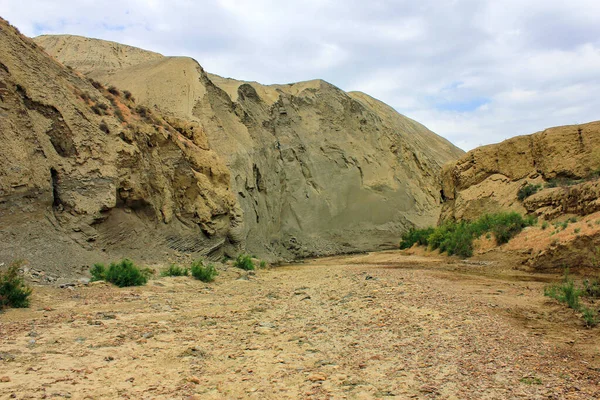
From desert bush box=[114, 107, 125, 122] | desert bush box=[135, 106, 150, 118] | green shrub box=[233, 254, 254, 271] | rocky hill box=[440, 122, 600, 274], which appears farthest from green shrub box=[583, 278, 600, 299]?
desert bush box=[135, 106, 150, 118]

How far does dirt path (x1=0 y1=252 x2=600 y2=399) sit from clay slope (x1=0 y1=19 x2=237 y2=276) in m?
4.60

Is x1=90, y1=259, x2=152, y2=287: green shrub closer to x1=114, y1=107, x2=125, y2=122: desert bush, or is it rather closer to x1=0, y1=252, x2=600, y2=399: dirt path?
x1=0, y1=252, x2=600, y2=399: dirt path

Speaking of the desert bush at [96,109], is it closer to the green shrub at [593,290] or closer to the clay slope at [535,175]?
the green shrub at [593,290]

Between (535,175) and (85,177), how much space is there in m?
19.8

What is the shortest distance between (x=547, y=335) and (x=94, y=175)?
1447cm

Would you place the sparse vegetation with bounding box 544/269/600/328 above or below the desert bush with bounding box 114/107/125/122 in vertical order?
below

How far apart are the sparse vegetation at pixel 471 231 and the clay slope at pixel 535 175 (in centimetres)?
110

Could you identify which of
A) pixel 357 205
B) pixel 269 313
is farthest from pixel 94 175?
pixel 357 205

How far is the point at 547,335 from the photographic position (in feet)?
19.1

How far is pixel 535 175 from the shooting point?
70.2 ft

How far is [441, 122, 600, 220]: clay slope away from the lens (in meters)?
17.2

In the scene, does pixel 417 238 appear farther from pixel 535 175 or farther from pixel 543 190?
pixel 543 190

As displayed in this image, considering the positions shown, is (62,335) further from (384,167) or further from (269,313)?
(384,167)

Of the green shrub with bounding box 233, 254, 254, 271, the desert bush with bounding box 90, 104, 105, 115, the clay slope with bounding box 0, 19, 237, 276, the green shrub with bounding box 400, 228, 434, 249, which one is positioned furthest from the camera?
the green shrub with bounding box 400, 228, 434, 249
